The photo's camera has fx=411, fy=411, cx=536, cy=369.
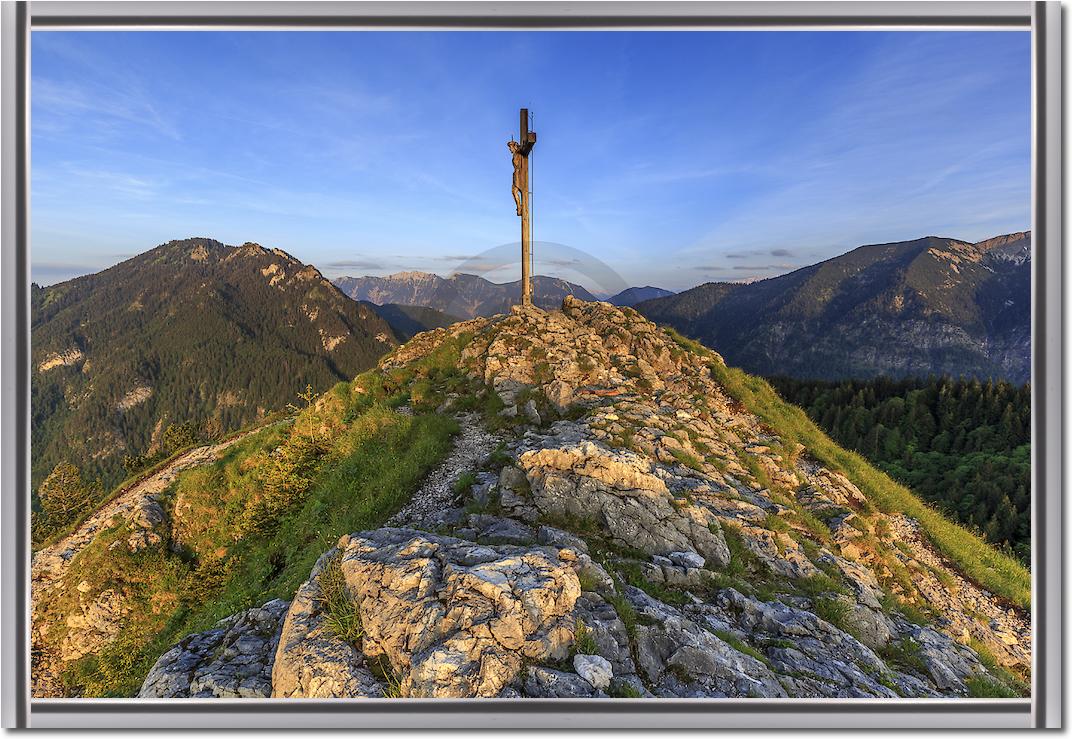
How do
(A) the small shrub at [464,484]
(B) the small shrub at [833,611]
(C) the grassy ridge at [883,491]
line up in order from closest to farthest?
(B) the small shrub at [833,611]
(A) the small shrub at [464,484]
(C) the grassy ridge at [883,491]

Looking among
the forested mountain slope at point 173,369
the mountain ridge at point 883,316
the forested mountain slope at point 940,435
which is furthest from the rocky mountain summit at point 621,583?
the forested mountain slope at point 173,369

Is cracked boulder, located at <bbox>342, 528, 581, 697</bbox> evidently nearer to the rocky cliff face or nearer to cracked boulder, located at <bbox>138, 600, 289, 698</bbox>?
cracked boulder, located at <bbox>138, 600, 289, 698</bbox>

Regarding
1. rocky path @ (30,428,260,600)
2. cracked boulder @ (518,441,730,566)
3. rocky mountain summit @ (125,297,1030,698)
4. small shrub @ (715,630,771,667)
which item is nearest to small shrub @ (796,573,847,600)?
rocky mountain summit @ (125,297,1030,698)

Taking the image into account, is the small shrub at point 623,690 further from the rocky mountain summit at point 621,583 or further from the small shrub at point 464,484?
the small shrub at point 464,484

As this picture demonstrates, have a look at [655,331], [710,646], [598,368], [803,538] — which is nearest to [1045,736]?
[803,538]
